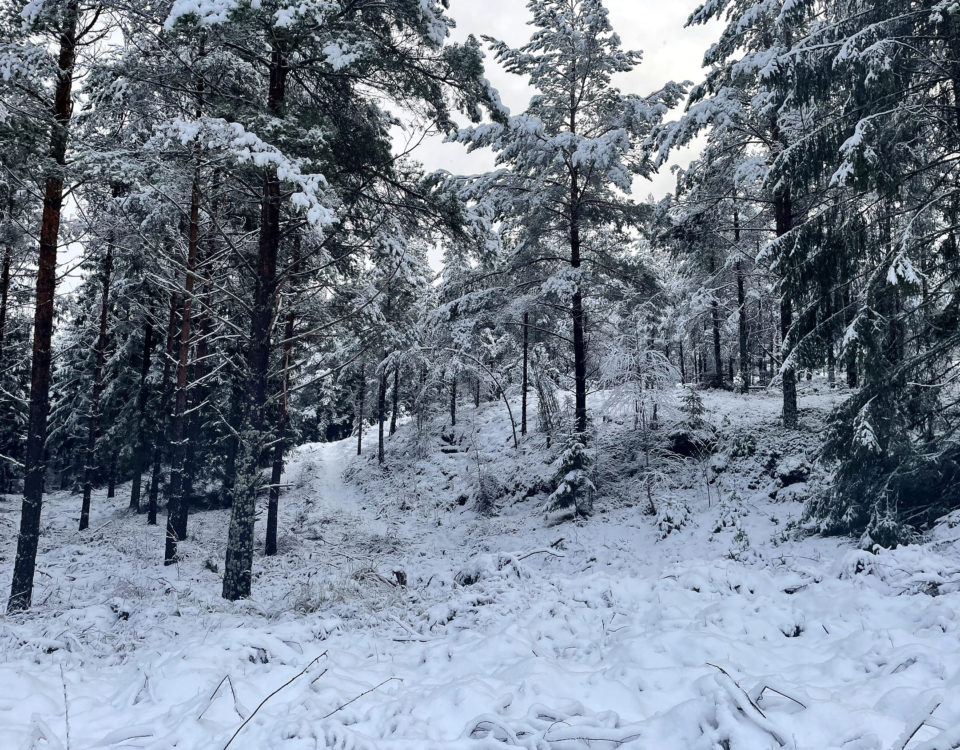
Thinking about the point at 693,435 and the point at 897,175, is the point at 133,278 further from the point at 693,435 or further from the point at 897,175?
the point at 897,175

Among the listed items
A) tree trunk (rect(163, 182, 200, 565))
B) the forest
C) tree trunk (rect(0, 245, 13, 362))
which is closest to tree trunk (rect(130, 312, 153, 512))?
the forest

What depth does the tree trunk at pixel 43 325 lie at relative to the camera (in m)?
7.94

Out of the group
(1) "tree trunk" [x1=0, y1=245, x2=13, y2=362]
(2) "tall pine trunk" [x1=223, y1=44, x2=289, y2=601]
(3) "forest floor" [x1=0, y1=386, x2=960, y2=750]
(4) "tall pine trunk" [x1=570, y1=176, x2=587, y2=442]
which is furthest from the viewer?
(1) "tree trunk" [x1=0, y1=245, x2=13, y2=362]

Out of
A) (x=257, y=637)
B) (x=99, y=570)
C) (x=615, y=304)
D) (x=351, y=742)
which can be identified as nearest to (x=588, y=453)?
(x=615, y=304)

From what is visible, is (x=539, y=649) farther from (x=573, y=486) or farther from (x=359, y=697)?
(x=573, y=486)

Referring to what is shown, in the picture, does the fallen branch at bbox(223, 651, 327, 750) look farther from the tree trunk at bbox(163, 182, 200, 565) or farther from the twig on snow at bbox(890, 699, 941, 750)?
the tree trunk at bbox(163, 182, 200, 565)

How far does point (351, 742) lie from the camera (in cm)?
346

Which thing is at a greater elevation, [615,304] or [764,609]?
[615,304]

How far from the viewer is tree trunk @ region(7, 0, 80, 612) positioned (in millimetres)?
7938

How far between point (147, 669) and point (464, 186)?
38.6 ft

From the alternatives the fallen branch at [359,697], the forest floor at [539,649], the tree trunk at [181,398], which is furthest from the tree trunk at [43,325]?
the fallen branch at [359,697]

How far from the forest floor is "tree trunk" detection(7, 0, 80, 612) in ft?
3.11

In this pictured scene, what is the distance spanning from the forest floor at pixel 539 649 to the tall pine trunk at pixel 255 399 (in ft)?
1.73

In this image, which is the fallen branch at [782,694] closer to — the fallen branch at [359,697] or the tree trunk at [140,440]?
the fallen branch at [359,697]
